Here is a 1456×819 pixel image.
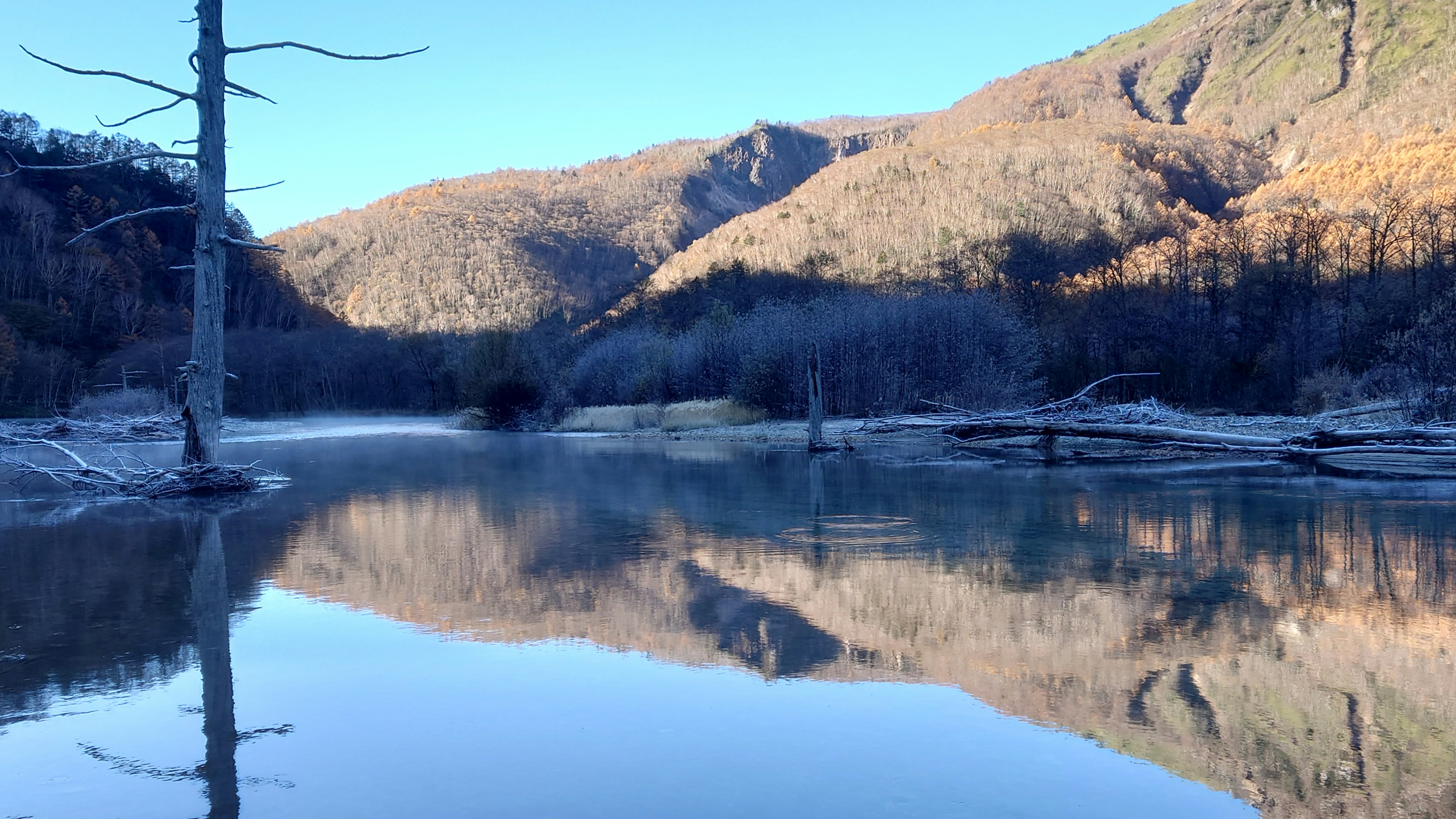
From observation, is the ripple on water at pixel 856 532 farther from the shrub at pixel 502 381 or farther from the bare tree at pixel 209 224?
the shrub at pixel 502 381

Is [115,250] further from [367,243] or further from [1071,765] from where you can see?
[1071,765]

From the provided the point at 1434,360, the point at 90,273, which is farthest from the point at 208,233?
the point at 90,273

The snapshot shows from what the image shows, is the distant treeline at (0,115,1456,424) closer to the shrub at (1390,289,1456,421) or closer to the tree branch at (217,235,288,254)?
the shrub at (1390,289,1456,421)

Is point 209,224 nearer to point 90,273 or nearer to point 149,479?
point 149,479

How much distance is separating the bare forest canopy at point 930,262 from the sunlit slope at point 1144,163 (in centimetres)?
44

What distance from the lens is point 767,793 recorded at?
3.25 meters

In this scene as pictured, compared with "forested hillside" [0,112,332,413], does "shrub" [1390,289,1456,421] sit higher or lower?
lower

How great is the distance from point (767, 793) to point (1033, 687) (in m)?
1.66

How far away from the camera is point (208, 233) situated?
41.8 ft

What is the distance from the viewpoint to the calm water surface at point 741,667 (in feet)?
10.9

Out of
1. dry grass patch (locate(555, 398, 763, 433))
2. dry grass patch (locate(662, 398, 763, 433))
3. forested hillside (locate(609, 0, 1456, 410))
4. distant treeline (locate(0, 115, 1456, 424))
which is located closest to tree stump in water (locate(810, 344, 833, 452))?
distant treeline (locate(0, 115, 1456, 424))

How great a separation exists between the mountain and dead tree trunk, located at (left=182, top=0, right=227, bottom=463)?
59.8 metres

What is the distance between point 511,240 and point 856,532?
106 m

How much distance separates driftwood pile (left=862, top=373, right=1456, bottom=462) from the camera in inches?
545
